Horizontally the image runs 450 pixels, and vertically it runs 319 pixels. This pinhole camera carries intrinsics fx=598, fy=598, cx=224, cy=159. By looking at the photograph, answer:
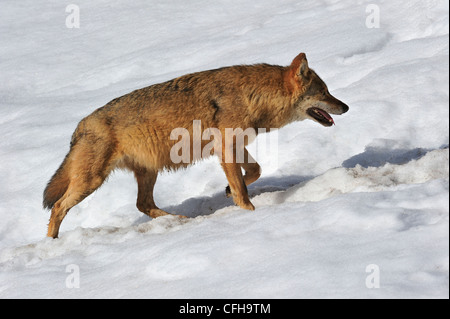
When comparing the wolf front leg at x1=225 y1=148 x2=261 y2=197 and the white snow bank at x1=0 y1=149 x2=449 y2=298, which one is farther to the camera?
the wolf front leg at x1=225 y1=148 x2=261 y2=197

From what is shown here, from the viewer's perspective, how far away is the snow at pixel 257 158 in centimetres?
410

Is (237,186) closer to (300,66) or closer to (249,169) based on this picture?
(249,169)

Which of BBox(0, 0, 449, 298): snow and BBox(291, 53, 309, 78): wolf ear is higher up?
BBox(291, 53, 309, 78): wolf ear

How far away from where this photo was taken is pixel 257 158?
26.8 feet

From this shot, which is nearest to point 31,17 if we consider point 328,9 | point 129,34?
point 129,34

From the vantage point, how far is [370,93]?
8.38m

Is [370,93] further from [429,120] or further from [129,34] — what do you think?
[129,34]

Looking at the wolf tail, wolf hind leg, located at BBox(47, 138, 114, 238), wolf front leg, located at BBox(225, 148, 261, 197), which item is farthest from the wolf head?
the wolf tail

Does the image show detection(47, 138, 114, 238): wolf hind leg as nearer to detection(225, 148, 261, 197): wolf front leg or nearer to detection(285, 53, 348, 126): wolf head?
detection(225, 148, 261, 197): wolf front leg

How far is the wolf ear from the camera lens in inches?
254

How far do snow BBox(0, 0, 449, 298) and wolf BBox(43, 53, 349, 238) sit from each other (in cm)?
62

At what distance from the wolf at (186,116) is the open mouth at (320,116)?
0.04 feet

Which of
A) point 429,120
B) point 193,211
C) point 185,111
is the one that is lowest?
point 193,211
